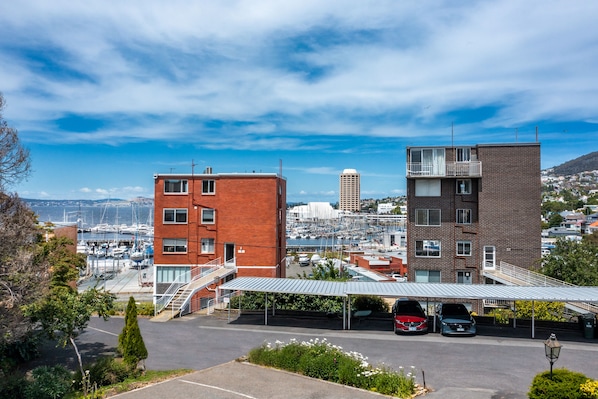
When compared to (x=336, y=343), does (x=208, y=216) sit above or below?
above

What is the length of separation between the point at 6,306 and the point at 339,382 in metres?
11.7

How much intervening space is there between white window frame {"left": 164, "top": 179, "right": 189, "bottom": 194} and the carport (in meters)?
13.4

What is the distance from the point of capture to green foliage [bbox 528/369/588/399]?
12477mm

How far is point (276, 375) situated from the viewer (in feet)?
56.5

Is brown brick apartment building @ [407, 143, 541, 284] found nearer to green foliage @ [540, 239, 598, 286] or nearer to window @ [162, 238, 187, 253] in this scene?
green foliage @ [540, 239, 598, 286]

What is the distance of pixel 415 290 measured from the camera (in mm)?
25438

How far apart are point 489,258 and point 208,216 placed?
22878 mm

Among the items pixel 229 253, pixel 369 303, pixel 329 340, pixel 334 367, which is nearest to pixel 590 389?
pixel 334 367

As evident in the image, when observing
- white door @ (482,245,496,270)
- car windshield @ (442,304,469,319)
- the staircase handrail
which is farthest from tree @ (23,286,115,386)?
white door @ (482,245,496,270)

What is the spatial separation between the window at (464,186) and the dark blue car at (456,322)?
15.9m

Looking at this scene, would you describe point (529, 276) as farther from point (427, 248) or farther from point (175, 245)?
point (175, 245)

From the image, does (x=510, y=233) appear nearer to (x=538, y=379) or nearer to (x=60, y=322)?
(x=538, y=379)

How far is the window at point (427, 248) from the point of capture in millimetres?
38594

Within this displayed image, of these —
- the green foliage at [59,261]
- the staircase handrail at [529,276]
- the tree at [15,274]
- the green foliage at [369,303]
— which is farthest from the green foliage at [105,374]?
the staircase handrail at [529,276]
